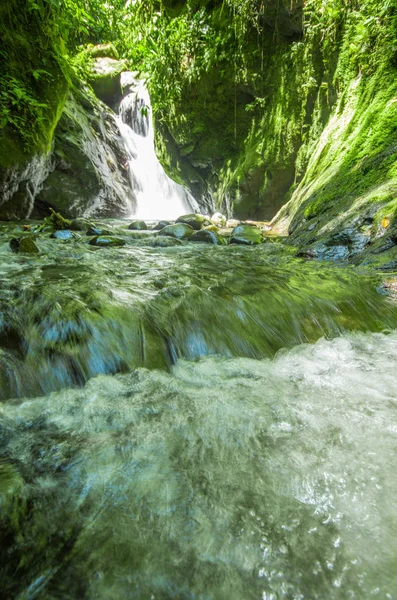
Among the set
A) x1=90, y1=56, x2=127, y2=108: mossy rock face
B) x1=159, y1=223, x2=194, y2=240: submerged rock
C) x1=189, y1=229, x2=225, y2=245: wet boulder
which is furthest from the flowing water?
x1=90, y1=56, x2=127, y2=108: mossy rock face

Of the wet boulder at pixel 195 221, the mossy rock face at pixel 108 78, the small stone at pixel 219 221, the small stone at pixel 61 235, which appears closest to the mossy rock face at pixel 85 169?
the wet boulder at pixel 195 221

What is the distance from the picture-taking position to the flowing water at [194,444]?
29.1 inches

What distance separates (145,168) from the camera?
16.2 meters

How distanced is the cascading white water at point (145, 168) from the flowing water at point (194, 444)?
530 inches

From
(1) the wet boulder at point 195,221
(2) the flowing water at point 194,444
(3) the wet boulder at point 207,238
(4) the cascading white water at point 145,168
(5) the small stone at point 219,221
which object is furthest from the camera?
(4) the cascading white water at point 145,168

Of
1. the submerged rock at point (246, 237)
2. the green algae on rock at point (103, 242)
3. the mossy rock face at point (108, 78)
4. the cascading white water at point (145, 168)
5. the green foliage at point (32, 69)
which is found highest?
the mossy rock face at point (108, 78)

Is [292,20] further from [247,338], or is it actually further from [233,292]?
[247,338]

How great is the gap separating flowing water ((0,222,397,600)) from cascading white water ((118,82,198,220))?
13473 mm

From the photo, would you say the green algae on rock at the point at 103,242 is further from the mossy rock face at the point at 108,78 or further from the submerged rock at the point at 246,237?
the mossy rock face at the point at 108,78

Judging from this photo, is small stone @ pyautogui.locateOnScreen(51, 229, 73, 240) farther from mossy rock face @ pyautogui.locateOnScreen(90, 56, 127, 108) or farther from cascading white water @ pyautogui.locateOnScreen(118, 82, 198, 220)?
mossy rock face @ pyautogui.locateOnScreen(90, 56, 127, 108)

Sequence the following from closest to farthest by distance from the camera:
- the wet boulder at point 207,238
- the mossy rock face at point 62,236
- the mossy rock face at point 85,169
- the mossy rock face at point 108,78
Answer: the mossy rock face at point 62,236 < the wet boulder at point 207,238 < the mossy rock face at point 85,169 < the mossy rock face at point 108,78

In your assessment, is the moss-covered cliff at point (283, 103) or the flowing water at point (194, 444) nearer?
the flowing water at point (194, 444)

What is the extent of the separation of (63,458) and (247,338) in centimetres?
152

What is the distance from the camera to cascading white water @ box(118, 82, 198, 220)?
15305 millimetres
